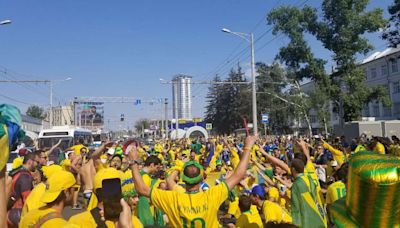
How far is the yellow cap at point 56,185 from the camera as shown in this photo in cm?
329

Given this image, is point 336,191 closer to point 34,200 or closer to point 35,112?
point 34,200

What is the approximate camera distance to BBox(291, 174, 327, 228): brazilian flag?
423 cm

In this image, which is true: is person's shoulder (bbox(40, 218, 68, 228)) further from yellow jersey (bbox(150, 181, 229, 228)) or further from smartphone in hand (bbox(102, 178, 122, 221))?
yellow jersey (bbox(150, 181, 229, 228))

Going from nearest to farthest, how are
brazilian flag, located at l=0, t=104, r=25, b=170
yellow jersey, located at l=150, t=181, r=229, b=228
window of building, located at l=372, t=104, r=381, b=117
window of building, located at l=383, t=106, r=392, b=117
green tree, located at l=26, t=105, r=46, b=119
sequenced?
brazilian flag, located at l=0, t=104, r=25, b=170 → yellow jersey, located at l=150, t=181, r=229, b=228 → window of building, located at l=383, t=106, r=392, b=117 → window of building, located at l=372, t=104, r=381, b=117 → green tree, located at l=26, t=105, r=46, b=119

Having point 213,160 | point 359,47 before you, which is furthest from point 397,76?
point 213,160

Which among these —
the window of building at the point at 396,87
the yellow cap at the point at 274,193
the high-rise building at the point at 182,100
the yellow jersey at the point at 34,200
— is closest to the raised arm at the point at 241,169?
the yellow jersey at the point at 34,200

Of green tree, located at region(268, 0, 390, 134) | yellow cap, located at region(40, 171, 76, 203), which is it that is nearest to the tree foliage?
green tree, located at region(268, 0, 390, 134)

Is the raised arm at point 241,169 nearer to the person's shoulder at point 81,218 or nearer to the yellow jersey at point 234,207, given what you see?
the person's shoulder at point 81,218

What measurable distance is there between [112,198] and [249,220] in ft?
8.42

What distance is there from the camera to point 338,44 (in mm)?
30922

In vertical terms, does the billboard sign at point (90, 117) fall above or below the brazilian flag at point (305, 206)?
above

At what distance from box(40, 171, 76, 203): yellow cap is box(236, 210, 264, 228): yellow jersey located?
2.31 metres

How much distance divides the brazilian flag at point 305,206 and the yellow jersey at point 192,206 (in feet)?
3.45

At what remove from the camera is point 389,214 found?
5.81 ft
